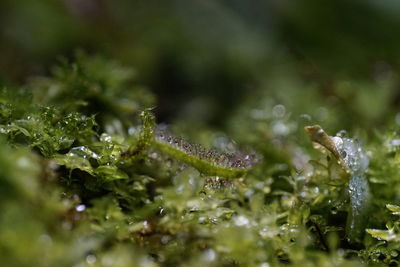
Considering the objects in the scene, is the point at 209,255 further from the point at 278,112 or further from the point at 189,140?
the point at 278,112

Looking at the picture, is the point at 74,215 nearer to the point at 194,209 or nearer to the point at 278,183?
the point at 194,209

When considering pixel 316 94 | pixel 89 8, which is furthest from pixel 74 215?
pixel 89 8

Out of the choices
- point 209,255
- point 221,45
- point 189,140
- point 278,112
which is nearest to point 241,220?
point 209,255

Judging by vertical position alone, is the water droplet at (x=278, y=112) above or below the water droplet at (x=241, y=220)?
above

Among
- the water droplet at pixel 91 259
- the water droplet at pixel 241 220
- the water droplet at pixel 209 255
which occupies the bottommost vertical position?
the water droplet at pixel 91 259

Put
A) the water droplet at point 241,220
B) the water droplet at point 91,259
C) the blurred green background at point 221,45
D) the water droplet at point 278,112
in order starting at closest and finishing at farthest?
the water droplet at point 91,259 < the water droplet at point 241,220 < the water droplet at point 278,112 < the blurred green background at point 221,45

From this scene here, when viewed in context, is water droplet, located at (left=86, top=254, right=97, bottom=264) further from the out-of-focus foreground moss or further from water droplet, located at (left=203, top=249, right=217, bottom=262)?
water droplet, located at (left=203, top=249, right=217, bottom=262)

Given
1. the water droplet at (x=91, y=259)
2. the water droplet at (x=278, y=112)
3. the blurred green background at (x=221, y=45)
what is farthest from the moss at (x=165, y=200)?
the blurred green background at (x=221, y=45)

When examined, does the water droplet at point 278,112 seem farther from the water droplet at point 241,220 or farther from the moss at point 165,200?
the water droplet at point 241,220
